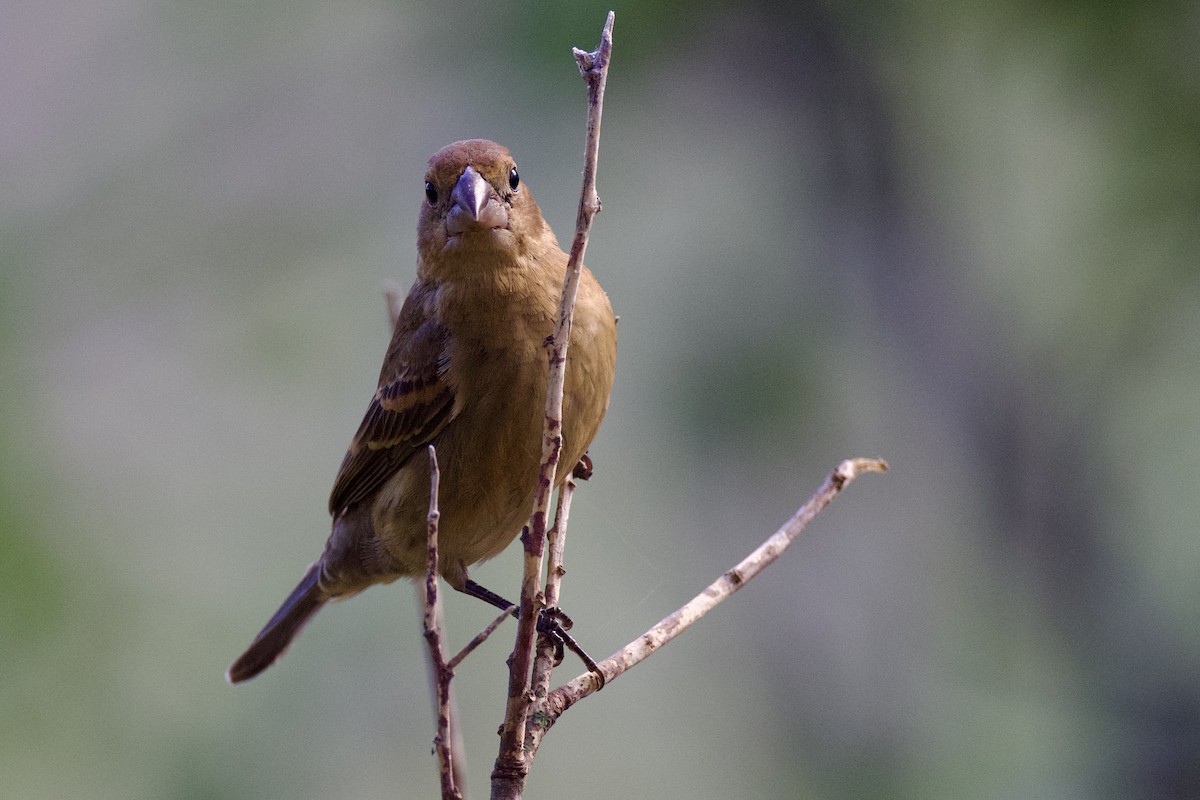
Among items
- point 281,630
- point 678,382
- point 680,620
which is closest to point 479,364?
point 680,620

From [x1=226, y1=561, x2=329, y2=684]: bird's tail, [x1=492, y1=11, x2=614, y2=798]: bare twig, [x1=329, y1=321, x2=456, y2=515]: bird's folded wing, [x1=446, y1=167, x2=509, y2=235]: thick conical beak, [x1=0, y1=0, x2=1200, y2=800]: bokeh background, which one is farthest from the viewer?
[x1=0, y1=0, x2=1200, y2=800]: bokeh background

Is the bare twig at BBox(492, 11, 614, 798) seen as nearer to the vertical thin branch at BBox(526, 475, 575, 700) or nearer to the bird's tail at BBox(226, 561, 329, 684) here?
the vertical thin branch at BBox(526, 475, 575, 700)

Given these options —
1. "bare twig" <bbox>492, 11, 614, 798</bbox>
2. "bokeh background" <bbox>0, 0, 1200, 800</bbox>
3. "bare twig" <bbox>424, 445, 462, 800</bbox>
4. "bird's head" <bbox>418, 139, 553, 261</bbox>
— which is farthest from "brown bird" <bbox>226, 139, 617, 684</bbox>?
"bokeh background" <bbox>0, 0, 1200, 800</bbox>

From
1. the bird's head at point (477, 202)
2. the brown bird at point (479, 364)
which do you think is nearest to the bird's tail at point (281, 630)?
the brown bird at point (479, 364)

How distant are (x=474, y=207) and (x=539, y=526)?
3.23 ft

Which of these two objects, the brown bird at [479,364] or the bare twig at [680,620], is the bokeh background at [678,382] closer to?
the brown bird at [479,364]

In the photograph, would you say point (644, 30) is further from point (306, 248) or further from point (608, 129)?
point (306, 248)

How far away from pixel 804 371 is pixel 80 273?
2259mm

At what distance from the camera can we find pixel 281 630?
3.06m

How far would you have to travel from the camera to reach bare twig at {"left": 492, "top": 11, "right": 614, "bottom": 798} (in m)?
1.37

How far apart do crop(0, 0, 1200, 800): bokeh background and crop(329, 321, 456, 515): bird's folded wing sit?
95 centimetres

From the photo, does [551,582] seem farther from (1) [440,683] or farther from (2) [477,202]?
(2) [477,202]

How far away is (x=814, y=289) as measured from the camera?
3.59 metres

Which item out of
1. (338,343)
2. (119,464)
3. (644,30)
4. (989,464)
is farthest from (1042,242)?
(119,464)
